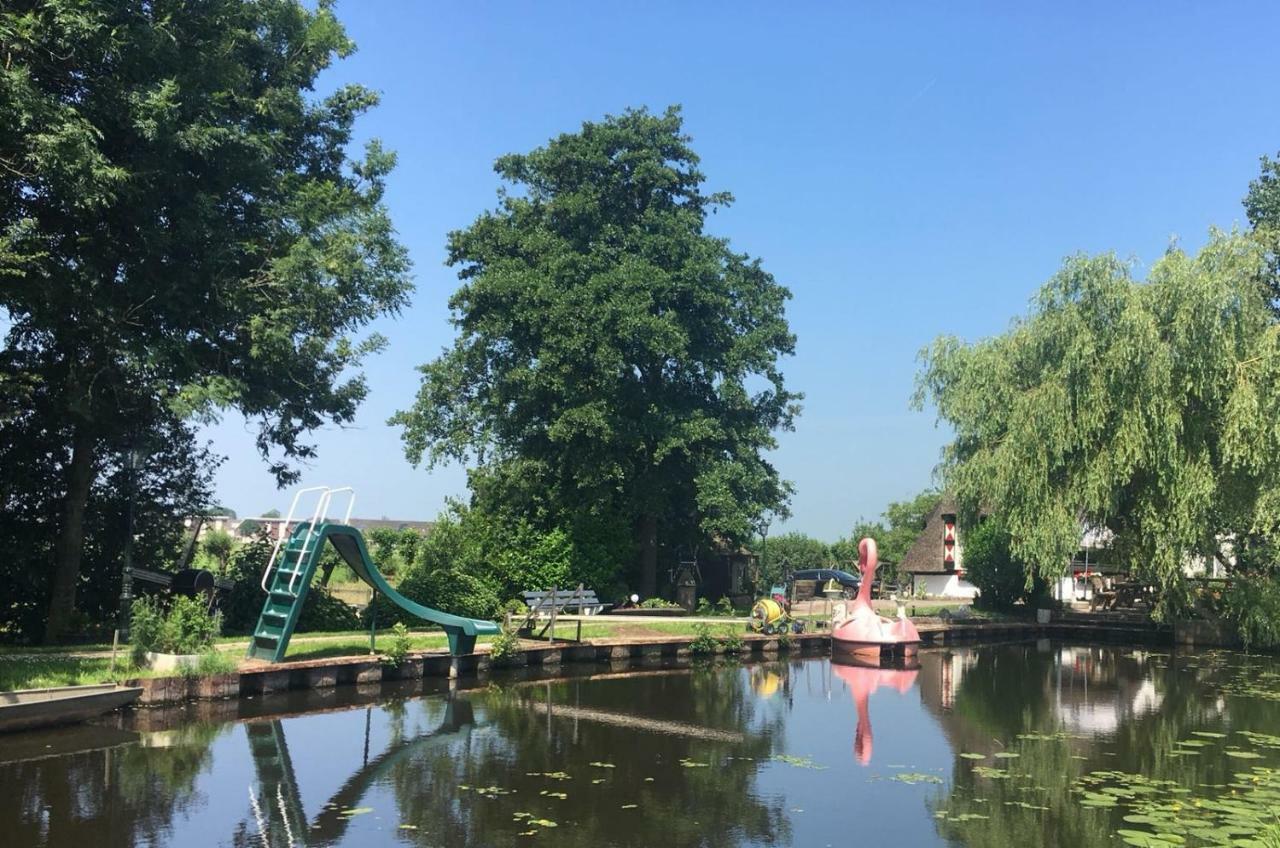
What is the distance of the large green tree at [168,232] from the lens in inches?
630

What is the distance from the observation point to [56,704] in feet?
42.1

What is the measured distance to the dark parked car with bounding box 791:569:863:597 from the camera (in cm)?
4427

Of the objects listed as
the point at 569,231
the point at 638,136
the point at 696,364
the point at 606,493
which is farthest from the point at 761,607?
the point at 638,136

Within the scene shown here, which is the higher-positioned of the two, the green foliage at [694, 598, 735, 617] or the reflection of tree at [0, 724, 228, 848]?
the green foliage at [694, 598, 735, 617]

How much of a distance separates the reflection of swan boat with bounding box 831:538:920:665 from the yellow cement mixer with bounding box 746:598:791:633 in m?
1.42

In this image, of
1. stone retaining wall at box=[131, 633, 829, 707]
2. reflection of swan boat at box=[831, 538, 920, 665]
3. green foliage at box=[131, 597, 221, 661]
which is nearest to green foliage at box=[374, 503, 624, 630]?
stone retaining wall at box=[131, 633, 829, 707]

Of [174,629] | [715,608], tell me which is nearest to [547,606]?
[174,629]

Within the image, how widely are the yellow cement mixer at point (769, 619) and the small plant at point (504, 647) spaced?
8036mm

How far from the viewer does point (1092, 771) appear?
42.3ft

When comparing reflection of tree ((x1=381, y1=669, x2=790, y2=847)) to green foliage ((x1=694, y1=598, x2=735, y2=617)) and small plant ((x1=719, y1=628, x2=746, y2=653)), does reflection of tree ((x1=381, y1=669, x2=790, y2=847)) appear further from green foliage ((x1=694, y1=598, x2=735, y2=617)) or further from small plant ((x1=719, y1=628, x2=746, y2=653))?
green foliage ((x1=694, y1=598, x2=735, y2=617))

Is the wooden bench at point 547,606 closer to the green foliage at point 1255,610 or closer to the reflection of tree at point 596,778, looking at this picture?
the reflection of tree at point 596,778

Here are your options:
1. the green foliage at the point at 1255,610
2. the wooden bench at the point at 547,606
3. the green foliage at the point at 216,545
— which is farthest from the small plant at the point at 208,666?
the green foliage at the point at 1255,610

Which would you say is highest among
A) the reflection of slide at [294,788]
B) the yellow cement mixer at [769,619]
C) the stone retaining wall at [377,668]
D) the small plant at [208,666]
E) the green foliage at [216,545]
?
the green foliage at [216,545]

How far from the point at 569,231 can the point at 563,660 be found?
48.3ft
